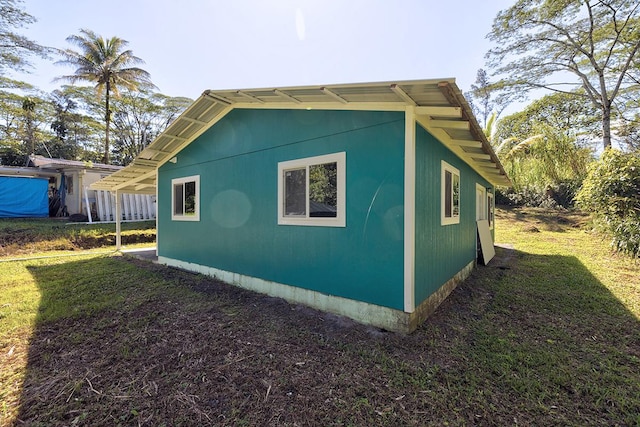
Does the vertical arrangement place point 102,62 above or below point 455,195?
above

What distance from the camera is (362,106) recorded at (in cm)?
387

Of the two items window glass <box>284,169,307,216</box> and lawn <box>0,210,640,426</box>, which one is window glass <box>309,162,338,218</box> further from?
lawn <box>0,210,640,426</box>

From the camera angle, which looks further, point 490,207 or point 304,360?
point 490,207

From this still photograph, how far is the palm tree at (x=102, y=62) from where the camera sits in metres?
18.3

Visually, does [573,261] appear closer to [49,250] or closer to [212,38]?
[212,38]

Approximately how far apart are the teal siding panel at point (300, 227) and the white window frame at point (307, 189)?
0.08 meters

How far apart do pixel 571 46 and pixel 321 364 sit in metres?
20.4

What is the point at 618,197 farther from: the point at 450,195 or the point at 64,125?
the point at 64,125

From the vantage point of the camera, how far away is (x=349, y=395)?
2.52 metres

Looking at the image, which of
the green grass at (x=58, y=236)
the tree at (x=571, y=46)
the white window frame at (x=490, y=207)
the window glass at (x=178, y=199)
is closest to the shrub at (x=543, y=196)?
the tree at (x=571, y=46)

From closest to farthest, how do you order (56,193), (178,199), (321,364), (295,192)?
(321,364) < (295,192) < (178,199) < (56,193)

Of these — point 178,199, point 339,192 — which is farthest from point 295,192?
point 178,199

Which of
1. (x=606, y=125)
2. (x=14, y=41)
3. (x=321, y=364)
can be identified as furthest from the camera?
(x=606, y=125)

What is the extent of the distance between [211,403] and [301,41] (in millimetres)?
6553
